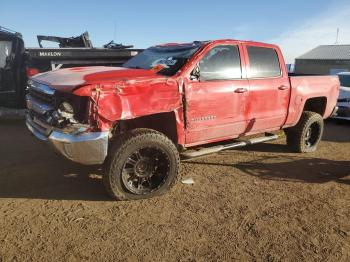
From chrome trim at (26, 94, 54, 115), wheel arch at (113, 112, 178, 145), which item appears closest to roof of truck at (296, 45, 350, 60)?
wheel arch at (113, 112, 178, 145)

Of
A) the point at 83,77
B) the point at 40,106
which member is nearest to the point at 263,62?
the point at 83,77

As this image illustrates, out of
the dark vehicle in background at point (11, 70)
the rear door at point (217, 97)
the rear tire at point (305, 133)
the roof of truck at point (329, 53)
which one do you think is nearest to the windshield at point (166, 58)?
the rear door at point (217, 97)

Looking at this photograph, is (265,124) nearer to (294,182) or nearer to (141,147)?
(294,182)

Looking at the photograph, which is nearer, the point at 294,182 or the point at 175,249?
the point at 175,249

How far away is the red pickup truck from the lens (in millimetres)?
4027

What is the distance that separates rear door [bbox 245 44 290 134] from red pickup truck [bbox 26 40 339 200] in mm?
16

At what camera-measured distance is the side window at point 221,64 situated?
5043mm

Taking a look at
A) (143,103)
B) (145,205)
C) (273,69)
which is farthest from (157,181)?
(273,69)

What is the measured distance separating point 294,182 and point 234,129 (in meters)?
1.14

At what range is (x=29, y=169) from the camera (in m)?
5.45

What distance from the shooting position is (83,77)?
4289 mm

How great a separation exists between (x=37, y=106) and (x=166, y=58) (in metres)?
1.90

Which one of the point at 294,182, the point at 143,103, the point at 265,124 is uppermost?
the point at 143,103

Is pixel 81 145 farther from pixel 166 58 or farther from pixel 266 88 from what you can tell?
pixel 266 88
